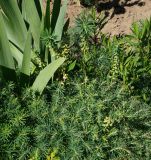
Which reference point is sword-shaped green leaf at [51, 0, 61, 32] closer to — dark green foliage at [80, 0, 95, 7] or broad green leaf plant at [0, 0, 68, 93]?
broad green leaf plant at [0, 0, 68, 93]

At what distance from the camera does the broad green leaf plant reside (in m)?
2.05

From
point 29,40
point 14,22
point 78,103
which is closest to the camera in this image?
point 29,40

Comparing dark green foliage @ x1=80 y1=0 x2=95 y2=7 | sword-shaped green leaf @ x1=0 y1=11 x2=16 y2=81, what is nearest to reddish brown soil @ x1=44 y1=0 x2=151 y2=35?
dark green foliage @ x1=80 y1=0 x2=95 y2=7

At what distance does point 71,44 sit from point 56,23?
0.62 feet

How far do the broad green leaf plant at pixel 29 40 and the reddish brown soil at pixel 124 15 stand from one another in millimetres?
749

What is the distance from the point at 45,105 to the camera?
2.09m

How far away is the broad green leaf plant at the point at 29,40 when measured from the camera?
6.72ft

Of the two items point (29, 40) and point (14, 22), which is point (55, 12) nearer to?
point (14, 22)

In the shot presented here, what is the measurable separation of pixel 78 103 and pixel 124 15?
1391 mm

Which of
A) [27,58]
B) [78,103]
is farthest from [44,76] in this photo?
[78,103]

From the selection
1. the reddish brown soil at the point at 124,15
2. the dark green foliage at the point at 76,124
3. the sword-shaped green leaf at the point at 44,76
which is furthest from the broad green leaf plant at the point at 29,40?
the reddish brown soil at the point at 124,15

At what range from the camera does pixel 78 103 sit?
6.91 feet

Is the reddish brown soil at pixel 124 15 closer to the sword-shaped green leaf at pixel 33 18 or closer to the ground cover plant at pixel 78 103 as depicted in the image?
the ground cover plant at pixel 78 103

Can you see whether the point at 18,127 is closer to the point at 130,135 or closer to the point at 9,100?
the point at 9,100
